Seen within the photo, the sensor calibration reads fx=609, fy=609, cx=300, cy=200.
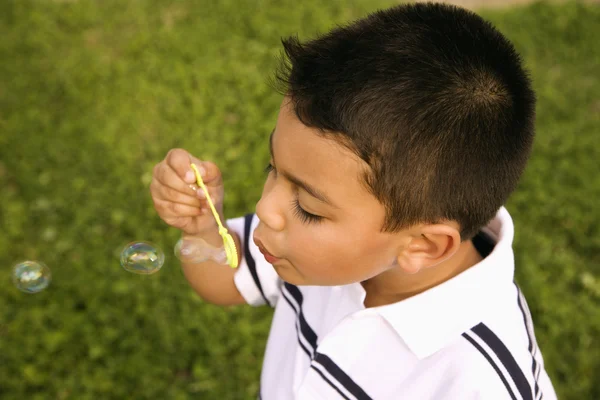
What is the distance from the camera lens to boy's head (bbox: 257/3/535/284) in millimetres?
1186

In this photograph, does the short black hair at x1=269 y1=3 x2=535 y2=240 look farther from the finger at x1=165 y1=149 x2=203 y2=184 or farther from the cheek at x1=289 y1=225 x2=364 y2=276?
the finger at x1=165 y1=149 x2=203 y2=184

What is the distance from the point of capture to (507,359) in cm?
125

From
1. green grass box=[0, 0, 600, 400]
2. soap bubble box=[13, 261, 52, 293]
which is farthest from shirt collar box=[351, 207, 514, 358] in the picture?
green grass box=[0, 0, 600, 400]

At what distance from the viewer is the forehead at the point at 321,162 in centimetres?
120

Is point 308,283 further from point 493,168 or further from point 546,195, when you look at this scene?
point 546,195

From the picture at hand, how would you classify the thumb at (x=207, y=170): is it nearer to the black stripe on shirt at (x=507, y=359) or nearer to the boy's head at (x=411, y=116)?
the boy's head at (x=411, y=116)

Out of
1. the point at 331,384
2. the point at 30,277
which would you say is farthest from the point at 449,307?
the point at 30,277

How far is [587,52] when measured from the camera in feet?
16.4

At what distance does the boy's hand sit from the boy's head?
28 cm

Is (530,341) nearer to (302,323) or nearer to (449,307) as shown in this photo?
(449,307)

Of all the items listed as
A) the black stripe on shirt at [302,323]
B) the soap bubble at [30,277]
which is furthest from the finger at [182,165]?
the soap bubble at [30,277]

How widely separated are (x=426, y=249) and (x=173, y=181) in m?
0.63

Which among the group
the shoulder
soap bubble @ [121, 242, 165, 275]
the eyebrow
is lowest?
soap bubble @ [121, 242, 165, 275]

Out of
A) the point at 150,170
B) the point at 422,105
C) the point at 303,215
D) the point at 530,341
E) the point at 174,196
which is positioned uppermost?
the point at 422,105
